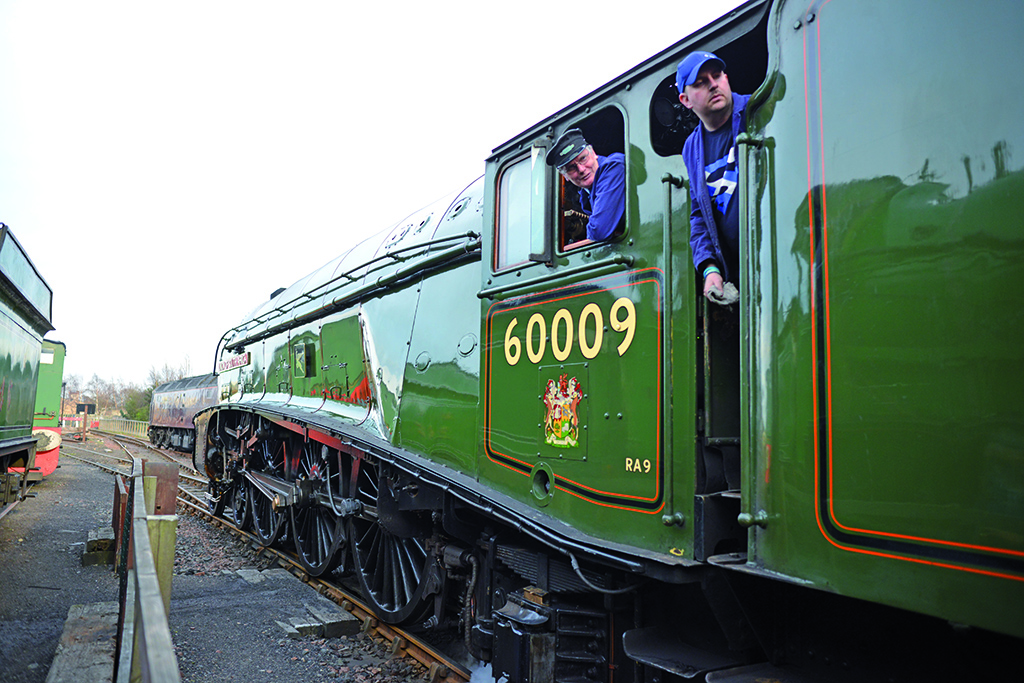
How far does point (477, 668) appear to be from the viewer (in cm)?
438

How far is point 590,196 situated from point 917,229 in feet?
5.14

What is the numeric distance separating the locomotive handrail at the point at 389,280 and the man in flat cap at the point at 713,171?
1.99 m

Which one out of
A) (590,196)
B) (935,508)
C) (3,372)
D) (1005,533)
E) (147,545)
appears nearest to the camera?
(1005,533)

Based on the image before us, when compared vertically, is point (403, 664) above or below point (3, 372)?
below

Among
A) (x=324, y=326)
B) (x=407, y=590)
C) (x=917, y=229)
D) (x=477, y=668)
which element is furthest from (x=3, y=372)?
(x=917, y=229)

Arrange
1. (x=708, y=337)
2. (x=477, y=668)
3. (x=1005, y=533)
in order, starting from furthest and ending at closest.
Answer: (x=477, y=668)
(x=708, y=337)
(x=1005, y=533)

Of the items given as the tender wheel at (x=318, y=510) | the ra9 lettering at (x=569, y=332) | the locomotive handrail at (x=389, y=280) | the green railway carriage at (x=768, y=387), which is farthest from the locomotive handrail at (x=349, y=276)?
the tender wheel at (x=318, y=510)

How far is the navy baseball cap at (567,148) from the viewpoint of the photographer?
3080 millimetres

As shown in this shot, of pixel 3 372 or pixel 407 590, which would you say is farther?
pixel 3 372

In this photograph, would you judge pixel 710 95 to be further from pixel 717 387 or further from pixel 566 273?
pixel 717 387

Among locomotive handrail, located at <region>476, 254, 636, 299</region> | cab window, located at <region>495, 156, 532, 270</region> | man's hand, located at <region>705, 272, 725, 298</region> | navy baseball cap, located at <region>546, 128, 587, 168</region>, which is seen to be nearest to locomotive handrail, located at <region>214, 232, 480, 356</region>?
cab window, located at <region>495, 156, 532, 270</region>

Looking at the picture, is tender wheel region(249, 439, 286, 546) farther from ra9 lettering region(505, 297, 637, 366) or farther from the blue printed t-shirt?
the blue printed t-shirt

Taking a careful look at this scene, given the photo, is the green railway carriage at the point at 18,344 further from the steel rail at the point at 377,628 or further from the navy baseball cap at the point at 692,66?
the navy baseball cap at the point at 692,66

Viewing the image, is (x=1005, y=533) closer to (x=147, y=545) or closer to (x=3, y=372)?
(x=147, y=545)
